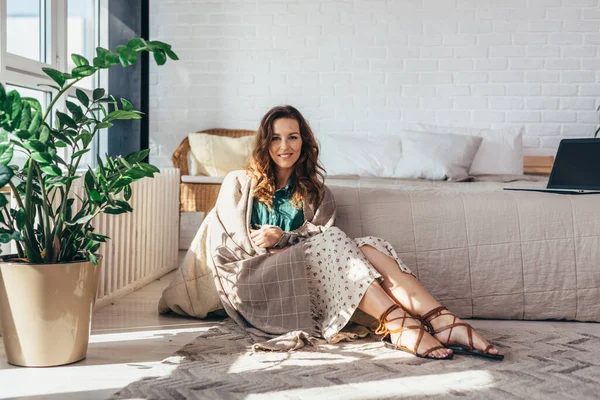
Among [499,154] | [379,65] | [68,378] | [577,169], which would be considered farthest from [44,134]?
[379,65]

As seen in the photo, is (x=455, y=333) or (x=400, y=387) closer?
(x=400, y=387)

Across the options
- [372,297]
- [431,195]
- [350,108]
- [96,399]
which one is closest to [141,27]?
[350,108]

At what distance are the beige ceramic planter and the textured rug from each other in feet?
1.00

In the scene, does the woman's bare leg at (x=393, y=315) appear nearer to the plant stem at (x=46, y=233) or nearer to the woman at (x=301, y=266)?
the woman at (x=301, y=266)

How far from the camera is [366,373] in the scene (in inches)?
80.4

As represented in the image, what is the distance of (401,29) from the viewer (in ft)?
16.0

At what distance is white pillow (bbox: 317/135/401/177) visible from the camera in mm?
4328

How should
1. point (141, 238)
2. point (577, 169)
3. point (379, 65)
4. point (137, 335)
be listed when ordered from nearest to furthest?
point (137, 335), point (577, 169), point (141, 238), point (379, 65)

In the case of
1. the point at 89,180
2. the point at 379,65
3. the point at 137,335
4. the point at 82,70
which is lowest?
the point at 137,335

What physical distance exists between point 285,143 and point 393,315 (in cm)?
79

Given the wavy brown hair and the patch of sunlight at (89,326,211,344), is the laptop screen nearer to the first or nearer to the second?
the wavy brown hair

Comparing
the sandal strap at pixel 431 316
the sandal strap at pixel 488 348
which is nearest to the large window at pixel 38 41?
the sandal strap at pixel 431 316

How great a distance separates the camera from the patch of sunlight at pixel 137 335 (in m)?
2.47

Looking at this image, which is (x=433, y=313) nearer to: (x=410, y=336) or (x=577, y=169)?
(x=410, y=336)
